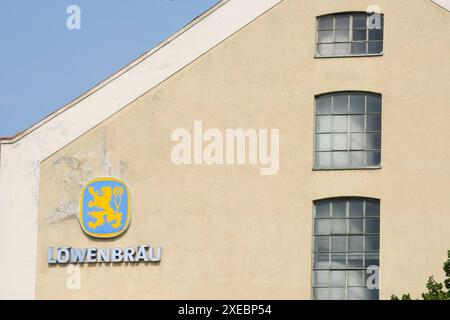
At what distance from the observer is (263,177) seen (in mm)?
39312

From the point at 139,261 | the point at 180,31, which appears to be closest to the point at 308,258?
the point at 139,261

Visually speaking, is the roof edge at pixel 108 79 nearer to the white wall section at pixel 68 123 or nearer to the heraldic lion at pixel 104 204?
the white wall section at pixel 68 123

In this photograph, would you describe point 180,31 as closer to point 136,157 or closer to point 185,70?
point 185,70

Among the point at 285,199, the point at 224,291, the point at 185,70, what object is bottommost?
the point at 224,291

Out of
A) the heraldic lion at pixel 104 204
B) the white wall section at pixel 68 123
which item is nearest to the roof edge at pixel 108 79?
the white wall section at pixel 68 123

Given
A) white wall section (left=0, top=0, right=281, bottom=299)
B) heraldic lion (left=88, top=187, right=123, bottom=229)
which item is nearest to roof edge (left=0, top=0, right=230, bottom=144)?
white wall section (left=0, top=0, right=281, bottom=299)

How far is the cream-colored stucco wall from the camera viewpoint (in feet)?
128

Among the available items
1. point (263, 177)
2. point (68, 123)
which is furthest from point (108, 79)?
point (263, 177)

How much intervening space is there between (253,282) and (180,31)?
721 cm

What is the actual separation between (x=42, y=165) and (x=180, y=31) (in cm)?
528

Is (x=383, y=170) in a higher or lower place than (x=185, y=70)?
lower

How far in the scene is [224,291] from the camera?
38.8 metres

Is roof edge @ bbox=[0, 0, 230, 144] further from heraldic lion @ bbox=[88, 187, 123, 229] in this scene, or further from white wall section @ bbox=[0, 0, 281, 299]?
heraldic lion @ bbox=[88, 187, 123, 229]

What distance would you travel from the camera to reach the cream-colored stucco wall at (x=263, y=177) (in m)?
38.9
